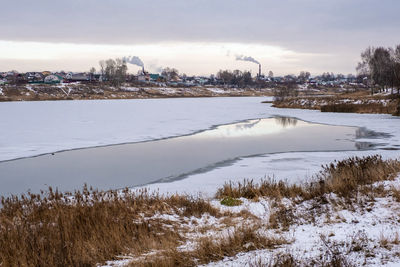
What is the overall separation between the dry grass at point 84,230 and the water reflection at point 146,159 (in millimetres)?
3274

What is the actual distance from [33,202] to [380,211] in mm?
7404

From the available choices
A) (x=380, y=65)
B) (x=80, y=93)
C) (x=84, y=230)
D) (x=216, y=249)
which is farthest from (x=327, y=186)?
(x=80, y=93)

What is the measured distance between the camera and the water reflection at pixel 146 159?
11.7 meters

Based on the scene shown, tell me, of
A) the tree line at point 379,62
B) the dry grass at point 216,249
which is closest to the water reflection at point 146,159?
the dry grass at point 216,249

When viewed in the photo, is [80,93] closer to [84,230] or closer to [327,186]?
[327,186]

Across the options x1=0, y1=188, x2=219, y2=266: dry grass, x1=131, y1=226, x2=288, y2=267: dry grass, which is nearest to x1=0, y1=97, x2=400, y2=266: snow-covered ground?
x1=131, y1=226, x2=288, y2=267: dry grass

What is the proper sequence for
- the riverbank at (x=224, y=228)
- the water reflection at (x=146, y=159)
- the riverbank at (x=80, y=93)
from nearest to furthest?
the riverbank at (x=224, y=228), the water reflection at (x=146, y=159), the riverbank at (x=80, y=93)

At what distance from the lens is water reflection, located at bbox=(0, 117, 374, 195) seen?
11.7 m

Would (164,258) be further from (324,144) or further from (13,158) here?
(324,144)

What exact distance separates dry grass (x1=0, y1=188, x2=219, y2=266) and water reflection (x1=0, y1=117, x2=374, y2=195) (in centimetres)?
327

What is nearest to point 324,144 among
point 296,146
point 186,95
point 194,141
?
point 296,146

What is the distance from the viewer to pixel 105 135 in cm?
2353

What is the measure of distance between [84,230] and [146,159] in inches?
345

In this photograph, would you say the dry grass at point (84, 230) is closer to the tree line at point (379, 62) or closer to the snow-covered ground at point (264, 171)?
the snow-covered ground at point (264, 171)
